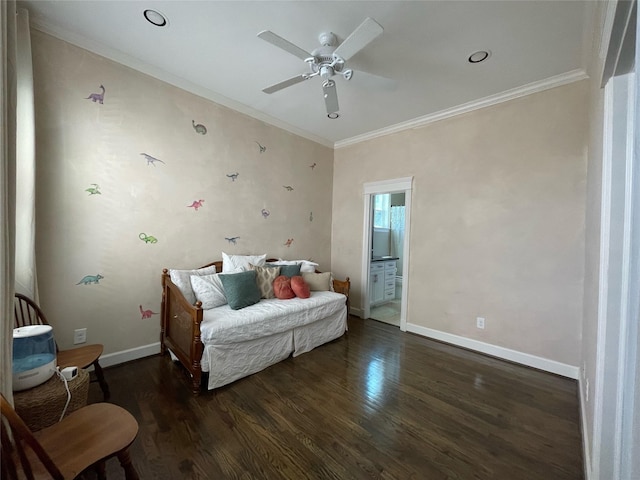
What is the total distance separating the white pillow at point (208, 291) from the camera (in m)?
2.58

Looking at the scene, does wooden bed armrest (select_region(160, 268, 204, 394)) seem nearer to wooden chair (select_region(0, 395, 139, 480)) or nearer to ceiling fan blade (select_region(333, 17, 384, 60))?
wooden chair (select_region(0, 395, 139, 480))

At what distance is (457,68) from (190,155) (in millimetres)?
2831

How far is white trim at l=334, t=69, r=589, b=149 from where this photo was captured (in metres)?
2.44

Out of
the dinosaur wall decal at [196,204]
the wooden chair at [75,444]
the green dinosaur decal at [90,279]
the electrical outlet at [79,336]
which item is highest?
the dinosaur wall decal at [196,204]

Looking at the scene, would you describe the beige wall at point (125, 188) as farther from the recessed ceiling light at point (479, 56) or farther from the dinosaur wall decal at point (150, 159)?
the recessed ceiling light at point (479, 56)

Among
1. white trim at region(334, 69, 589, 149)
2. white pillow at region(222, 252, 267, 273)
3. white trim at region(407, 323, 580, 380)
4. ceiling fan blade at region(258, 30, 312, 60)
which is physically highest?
white trim at region(334, 69, 589, 149)

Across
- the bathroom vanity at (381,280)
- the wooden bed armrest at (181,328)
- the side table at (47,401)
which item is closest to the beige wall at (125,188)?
the wooden bed armrest at (181,328)

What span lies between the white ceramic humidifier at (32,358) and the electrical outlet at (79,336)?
3.33 feet

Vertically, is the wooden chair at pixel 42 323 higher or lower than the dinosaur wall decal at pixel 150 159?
lower

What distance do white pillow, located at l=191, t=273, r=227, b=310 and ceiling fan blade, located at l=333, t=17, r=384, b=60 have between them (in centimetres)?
234

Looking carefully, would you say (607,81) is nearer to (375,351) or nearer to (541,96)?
(541,96)

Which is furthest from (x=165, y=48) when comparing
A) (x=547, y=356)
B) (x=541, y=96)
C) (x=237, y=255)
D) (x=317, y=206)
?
(x=547, y=356)

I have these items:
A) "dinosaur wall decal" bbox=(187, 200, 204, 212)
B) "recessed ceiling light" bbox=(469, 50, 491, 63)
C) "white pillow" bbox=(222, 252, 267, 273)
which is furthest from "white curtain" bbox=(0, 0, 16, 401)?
"recessed ceiling light" bbox=(469, 50, 491, 63)

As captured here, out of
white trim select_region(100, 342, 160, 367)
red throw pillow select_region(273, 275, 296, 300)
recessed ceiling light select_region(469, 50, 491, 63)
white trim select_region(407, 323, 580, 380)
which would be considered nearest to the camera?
recessed ceiling light select_region(469, 50, 491, 63)
